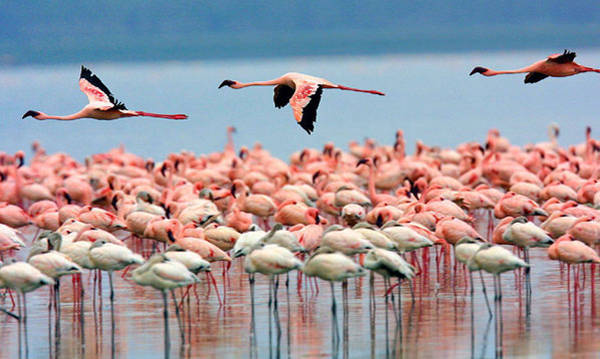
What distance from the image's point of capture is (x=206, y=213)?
1438 cm

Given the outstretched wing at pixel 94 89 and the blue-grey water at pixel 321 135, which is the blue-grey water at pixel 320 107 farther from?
the outstretched wing at pixel 94 89

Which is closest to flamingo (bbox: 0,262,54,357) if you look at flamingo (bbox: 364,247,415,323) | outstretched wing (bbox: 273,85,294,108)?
flamingo (bbox: 364,247,415,323)

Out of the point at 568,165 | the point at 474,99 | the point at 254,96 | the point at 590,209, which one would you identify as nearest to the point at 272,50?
the point at 254,96

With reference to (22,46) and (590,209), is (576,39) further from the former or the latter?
(590,209)

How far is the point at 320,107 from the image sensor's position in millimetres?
61406

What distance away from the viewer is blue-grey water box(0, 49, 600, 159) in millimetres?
41625

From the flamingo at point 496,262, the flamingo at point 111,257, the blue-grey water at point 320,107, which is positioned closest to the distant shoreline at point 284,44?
the blue-grey water at point 320,107

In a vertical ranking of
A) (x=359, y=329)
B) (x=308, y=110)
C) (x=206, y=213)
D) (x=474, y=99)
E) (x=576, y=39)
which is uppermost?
(x=576, y=39)

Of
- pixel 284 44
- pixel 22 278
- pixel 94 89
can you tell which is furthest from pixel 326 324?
pixel 284 44

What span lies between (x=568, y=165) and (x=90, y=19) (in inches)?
2434

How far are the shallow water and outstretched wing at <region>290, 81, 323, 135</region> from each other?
5.56 feet

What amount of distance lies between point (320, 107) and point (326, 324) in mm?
51243

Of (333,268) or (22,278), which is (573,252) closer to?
(333,268)

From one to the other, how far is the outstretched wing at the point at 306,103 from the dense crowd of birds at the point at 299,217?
109 cm
